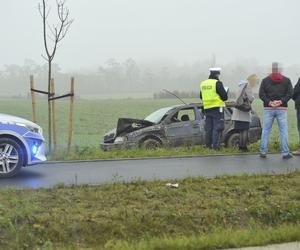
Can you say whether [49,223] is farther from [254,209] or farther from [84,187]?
[254,209]

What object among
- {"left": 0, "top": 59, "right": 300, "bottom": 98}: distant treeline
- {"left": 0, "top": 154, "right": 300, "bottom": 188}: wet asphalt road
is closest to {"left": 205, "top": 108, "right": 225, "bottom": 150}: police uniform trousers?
{"left": 0, "top": 154, "right": 300, "bottom": 188}: wet asphalt road

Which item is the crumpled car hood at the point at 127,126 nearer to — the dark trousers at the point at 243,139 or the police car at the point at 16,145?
the dark trousers at the point at 243,139

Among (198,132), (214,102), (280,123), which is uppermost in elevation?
(214,102)

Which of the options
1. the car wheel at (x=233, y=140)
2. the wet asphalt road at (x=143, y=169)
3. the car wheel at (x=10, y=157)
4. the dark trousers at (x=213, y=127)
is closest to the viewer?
the wet asphalt road at (x=143, y=169)

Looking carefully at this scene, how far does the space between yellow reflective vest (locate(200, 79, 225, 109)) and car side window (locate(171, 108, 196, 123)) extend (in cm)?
214

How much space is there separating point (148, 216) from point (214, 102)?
6363 millimetres

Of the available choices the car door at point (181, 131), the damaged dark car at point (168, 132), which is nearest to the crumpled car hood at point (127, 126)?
the damaged dark car at point (168, 132)

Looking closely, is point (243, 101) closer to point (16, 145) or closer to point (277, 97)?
point (277, 97)

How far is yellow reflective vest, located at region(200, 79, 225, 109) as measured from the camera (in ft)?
41.7

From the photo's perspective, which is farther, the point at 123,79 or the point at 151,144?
the point at 123,79

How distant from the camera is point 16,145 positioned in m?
9.64

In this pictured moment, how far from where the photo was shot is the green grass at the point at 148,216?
20.3 ft

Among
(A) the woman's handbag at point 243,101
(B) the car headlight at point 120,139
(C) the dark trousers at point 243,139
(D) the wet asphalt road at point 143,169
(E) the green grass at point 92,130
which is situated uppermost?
(A) the woman's handbag at point 243,101

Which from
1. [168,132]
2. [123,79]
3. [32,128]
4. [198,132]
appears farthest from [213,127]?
[123,79]
